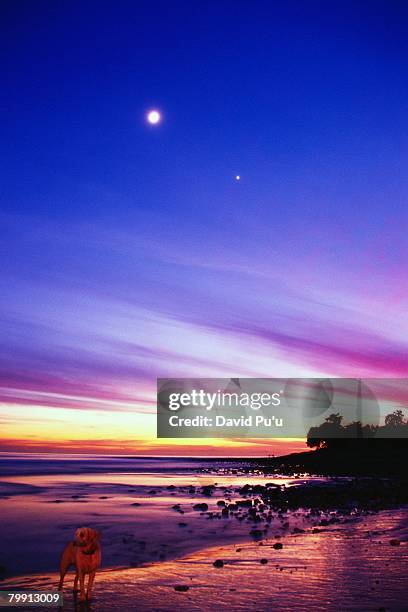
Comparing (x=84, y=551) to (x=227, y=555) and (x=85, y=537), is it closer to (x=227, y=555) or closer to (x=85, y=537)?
(x=85, y=537)

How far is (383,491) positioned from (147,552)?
86.5 feet

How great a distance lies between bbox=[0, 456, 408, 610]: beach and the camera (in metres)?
11.5

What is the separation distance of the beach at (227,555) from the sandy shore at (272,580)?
0.08 ft

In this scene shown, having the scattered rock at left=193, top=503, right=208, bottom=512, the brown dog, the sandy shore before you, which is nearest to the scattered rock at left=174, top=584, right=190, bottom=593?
the sandy shore

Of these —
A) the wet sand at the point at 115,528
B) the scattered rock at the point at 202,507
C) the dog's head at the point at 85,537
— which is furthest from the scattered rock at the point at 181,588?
the scattered rock at the point at 202,507

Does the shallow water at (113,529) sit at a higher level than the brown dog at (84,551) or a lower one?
lower

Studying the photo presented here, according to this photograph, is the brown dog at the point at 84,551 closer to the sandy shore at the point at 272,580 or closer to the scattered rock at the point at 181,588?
the sandy shore at the point at 272,580

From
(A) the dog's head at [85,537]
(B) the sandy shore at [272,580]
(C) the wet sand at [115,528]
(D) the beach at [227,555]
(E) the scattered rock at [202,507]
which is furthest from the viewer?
(E) the scattered rock at [202,507]

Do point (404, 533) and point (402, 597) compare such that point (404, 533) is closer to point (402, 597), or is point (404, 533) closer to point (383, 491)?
point (402, 597)

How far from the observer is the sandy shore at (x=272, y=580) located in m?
11.0

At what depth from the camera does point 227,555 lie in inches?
680

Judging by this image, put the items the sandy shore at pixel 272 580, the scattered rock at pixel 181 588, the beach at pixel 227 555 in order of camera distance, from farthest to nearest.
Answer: the scattered rock at pixel 181 588
the beach at pixel 227 555
the sandy shore at pixel 272 580

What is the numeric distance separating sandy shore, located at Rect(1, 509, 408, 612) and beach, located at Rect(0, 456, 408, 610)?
0.08ft

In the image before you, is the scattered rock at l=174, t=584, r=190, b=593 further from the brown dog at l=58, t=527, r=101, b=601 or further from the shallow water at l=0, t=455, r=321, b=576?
the shallow water at l=0, t=455, r=321, b=576
